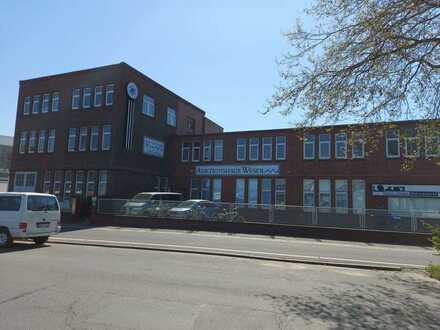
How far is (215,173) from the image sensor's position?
32.7 meters

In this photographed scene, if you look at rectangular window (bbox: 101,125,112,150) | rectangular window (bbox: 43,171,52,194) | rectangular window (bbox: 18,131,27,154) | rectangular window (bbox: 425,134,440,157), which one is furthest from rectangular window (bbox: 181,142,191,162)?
rectangular window (bbox: 425,134,440,157)

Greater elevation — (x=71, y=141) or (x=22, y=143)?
(x=22, y=143)

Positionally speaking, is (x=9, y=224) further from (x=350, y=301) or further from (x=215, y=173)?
(x=215, y=173)

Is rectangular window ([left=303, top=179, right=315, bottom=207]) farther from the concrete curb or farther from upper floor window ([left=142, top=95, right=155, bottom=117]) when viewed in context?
the concrete curb

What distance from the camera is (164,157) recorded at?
1369 inches

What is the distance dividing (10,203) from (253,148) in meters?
22.4

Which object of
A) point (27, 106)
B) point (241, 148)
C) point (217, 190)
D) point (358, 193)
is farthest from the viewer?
point (27, 106)

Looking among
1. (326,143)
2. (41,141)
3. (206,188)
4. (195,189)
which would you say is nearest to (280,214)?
(326,143)

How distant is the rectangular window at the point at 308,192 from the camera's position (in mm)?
28734

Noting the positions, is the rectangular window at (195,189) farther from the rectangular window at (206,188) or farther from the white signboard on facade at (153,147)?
the white signboard on facade at (153,147)

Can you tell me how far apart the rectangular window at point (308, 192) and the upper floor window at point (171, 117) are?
15507mm

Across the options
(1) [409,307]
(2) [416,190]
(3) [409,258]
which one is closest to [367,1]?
(1) [409,307]

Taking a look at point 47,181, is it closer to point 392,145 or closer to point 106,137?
point 106,137

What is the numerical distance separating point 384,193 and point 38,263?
2438cm
